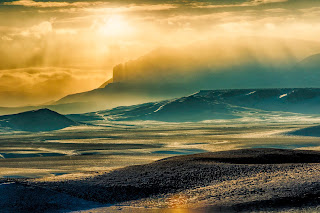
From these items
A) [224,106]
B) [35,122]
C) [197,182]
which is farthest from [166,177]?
[224,106]

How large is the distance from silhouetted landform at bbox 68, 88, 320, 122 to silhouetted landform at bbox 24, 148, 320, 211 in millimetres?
121934

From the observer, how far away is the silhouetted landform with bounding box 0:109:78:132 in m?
90.1

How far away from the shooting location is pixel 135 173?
2139 centimetres

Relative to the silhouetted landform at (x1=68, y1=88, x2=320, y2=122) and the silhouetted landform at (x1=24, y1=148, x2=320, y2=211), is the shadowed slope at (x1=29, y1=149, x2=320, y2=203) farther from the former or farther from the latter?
the silhouetted landform at (x1=68, y1=88, x2=320, y2=122)

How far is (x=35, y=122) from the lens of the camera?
3637 inches

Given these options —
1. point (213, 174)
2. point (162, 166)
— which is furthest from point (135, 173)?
point (213, 174)

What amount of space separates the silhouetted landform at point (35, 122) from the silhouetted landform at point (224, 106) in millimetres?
46915

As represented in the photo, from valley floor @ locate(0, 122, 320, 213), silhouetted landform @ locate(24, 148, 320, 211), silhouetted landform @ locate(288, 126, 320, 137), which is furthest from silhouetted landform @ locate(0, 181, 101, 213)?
silhouetted landform @ locate(288, 126, 320, 137)

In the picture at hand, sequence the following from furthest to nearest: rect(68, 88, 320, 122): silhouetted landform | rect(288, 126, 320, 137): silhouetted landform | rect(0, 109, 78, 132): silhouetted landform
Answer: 1. rect(68, 88, 320, 122): silhouetted landform
2. rect(0, 109, 78, 132): silhouetted landform
3. rect(288, 126, 320, 137): silhouetted landform

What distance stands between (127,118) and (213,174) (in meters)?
129

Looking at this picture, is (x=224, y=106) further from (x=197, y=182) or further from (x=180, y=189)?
(x=180, y=189)

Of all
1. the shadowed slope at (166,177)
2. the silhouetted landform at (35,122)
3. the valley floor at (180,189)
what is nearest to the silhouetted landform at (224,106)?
the silhouetted landform at (35,122)

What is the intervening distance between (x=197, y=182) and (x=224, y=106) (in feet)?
465

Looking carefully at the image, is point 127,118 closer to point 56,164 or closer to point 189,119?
point 189,119
